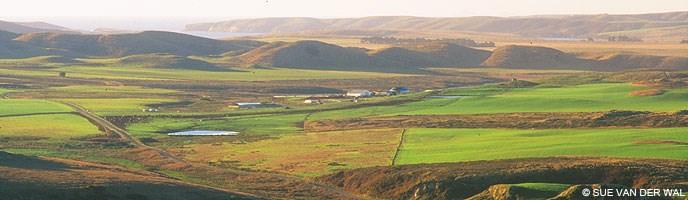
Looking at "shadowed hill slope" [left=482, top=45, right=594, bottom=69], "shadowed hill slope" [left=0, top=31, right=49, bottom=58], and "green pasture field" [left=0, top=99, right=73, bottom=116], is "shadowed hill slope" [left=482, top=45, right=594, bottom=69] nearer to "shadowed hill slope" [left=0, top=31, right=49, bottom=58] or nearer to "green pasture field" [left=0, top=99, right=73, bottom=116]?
"shadowed hill slope" [left=0, top=31, right=49, bottom=58]

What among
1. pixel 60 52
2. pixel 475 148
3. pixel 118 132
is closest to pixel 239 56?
pixel 60 52

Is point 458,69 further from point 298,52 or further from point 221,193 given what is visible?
point 221,193

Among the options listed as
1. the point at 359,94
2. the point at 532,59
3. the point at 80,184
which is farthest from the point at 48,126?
the point at 532,59

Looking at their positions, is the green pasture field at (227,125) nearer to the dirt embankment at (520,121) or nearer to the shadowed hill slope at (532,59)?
the dirt embankment at (520,121)

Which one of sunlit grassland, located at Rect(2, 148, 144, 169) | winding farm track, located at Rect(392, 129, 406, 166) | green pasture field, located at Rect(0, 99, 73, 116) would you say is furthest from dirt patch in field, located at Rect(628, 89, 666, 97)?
green pasture field, located at Rect(0, 99, 73, 116)

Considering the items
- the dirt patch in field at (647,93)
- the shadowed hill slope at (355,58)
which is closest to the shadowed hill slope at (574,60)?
the shadowed hill slope at (355,58)

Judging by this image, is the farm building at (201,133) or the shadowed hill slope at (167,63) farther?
the shadowed hill slope at (167,63)

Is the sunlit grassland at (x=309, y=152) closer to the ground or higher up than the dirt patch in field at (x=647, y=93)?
higher up
